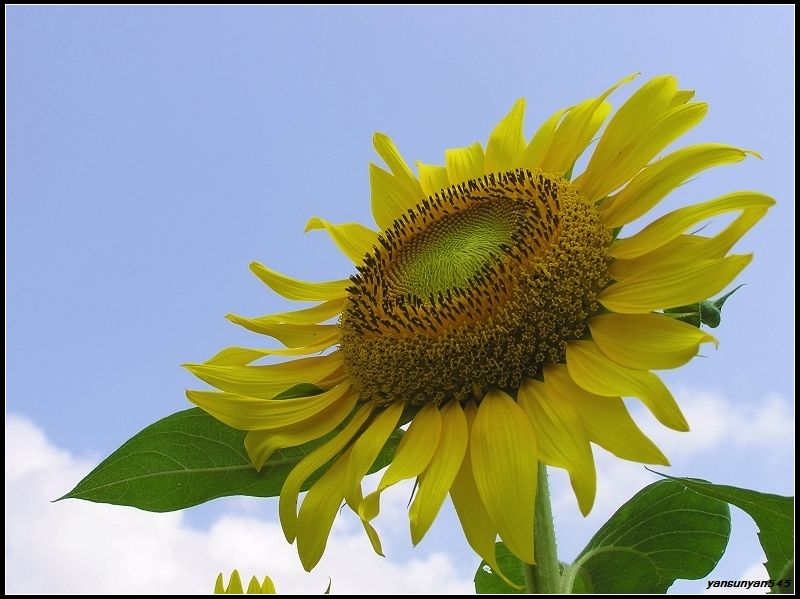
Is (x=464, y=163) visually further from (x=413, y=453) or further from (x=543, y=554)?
(x=543, y=554)

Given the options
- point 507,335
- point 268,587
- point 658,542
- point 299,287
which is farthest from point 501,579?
point 299,287

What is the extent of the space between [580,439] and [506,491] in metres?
0.21

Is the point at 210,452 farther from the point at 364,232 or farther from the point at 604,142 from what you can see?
the point at 604,142

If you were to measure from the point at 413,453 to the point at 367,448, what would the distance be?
0.15 metres

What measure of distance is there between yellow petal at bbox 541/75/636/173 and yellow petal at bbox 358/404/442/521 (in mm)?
997

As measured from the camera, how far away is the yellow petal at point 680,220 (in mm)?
2076

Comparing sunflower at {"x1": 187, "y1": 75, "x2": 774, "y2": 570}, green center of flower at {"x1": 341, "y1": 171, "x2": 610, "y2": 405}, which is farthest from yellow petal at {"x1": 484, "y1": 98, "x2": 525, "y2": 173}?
green center of flower at {"x1": 341, "y1": 171, "x2": 610, "y2": 405}

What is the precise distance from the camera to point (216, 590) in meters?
2.53

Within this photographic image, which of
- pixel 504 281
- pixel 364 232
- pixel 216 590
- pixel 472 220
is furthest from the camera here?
pixel 364 232

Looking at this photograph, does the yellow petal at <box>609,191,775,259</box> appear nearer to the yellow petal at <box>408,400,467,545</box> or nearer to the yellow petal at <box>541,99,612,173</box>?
the yellow petal at <box>541,99,612,173</box>

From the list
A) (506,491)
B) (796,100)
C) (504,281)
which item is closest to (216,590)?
(506,491)

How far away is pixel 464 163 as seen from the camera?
316 cm

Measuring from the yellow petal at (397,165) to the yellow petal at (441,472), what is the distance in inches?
45.4

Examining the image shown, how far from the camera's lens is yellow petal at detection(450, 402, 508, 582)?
6.33 ft
